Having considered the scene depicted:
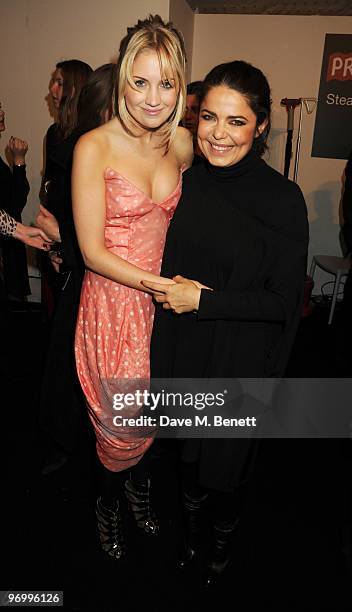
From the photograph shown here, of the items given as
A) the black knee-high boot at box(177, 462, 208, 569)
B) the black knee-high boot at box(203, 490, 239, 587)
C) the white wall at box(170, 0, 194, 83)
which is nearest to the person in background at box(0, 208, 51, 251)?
the black knee-high boot at box(177, 462, 208, 569)

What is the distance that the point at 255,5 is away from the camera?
4086 millimetres

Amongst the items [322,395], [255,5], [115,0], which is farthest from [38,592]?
[255,5]

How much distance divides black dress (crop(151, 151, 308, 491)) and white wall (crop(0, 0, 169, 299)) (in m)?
2.46

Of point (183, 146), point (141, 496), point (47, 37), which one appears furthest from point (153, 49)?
point (47, 37)

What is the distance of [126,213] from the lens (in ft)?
4.64

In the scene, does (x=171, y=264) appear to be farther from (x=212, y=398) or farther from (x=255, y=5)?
(x=255, y=5)

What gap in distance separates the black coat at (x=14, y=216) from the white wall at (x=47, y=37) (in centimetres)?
119

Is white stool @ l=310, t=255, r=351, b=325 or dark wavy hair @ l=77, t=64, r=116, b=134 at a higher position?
dark wavy hair @ l=77, t=64, r=116, b=134

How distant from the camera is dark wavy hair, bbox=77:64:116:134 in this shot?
171cm

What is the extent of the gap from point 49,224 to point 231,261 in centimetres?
86

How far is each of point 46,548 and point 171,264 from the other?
4.04 feet

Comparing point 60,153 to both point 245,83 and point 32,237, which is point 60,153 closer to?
point 32,237
